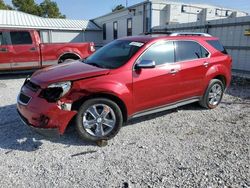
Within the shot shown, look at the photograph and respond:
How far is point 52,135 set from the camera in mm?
3389

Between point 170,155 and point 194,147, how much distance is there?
498 millimetres

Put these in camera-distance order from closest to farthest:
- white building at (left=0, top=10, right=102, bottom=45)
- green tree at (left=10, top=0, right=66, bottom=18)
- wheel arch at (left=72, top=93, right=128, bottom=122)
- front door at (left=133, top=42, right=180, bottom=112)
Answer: wheel arch at (left=72, top=93, right=128, bottom=122) → front door at (left=133, top=42, right=180, bottom=112) → white building at (left=0, top=10, right=102, bottom=45) → green tree at (left=10, top=0, right=66, bottom=18)

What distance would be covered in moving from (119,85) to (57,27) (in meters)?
21.9

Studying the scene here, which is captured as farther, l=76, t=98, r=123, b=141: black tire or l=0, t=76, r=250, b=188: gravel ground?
l=76, t=98, r=123, b=141: black tire

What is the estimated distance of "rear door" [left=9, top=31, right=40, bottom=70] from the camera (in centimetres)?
873

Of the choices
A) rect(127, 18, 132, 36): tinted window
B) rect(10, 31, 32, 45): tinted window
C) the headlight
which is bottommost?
the headlight

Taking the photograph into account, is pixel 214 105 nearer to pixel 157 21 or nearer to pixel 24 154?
pixel 24 154

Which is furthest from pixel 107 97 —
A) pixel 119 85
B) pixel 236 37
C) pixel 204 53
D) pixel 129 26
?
pixel 129 26

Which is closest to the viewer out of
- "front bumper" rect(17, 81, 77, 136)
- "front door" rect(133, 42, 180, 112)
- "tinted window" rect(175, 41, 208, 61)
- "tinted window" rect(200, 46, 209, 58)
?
"front bumper" rect(17, 81, 77, 136)

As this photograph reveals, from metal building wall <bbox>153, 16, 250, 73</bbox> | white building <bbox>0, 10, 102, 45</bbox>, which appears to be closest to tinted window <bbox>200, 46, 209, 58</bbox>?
metal building wall <bbox>153, 16, 250, 73</bbox>

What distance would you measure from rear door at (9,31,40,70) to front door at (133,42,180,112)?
247 inches

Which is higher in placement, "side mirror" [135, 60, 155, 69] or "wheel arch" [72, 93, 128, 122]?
"side mirror" [135, 60, 155, 69]

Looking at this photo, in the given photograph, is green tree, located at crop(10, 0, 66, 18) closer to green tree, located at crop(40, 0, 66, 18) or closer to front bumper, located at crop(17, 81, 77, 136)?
green tree, located at crop(40, 0, 66, 18)

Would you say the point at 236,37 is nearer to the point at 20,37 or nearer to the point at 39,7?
the point at 20,37
